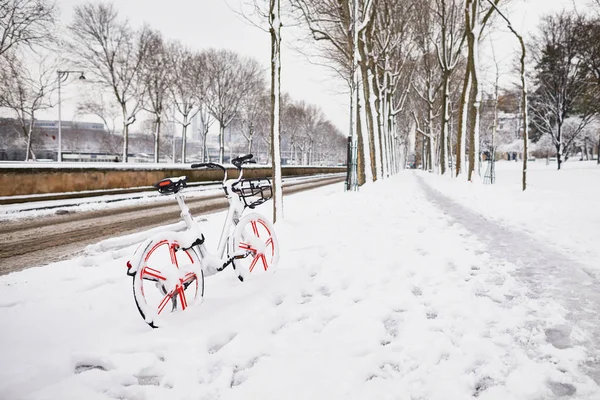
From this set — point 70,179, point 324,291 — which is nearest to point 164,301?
point 324,291

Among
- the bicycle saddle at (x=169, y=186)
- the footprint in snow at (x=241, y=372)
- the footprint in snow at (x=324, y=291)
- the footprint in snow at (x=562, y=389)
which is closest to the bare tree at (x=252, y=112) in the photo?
the footprint in snow at (x=324, y=291)

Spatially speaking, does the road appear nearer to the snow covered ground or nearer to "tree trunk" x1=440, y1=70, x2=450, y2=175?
the snow covered ground

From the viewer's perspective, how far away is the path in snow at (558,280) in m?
2.54

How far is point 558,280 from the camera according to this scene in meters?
3.81

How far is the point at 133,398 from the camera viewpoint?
202 cm

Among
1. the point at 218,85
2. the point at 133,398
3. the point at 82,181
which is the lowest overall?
the point at 133,398

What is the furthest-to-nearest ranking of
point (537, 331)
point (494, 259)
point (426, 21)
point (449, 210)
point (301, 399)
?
point (426, 21) → point (449, 210) → point (494, 259) → point (537, 331) → point (301, 399)

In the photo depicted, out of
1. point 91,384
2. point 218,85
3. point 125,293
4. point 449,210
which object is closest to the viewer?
point 91,384

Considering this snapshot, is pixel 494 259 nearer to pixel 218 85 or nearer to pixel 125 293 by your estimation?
pixel 125 293

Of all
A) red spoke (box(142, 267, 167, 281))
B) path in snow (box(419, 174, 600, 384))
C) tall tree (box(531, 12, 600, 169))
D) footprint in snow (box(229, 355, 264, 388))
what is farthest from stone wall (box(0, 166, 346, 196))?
tall tree (box(531, 12, 600, 169))

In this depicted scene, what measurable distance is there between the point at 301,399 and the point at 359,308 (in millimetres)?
1310

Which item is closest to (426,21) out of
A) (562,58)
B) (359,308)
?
(562,58)

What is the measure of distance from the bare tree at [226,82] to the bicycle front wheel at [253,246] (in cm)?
3454

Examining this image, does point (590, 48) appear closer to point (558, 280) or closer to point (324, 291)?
point (558, 280)
